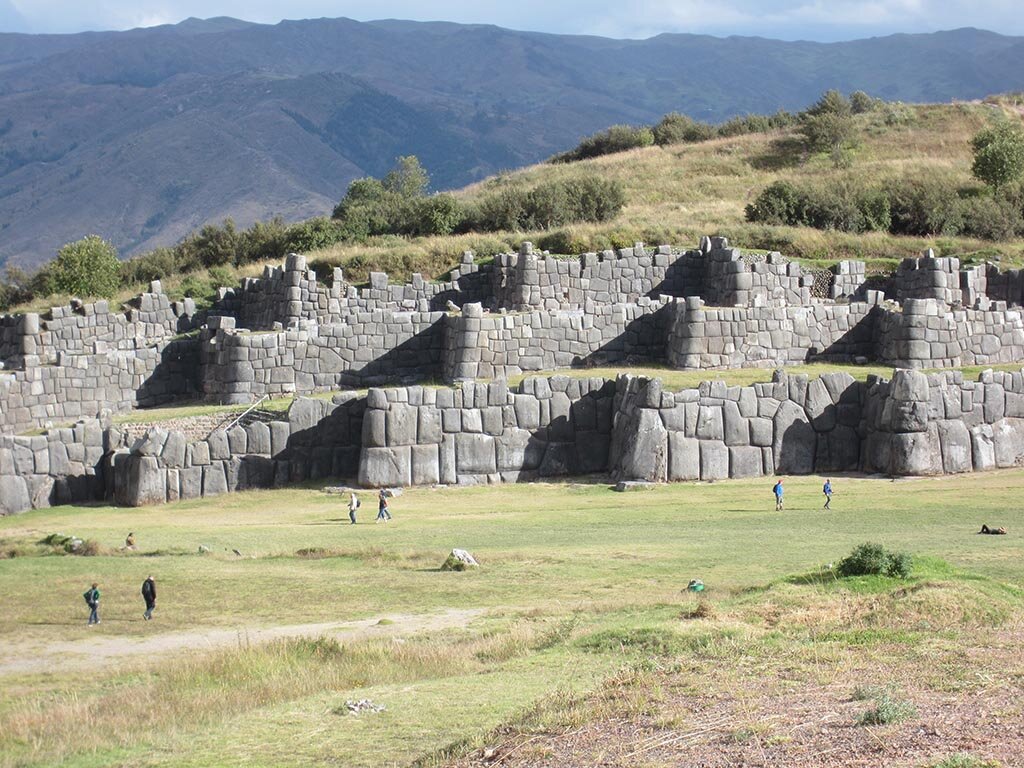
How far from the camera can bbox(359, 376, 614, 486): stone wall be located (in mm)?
34562

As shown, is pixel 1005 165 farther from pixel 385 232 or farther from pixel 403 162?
pixel 403 162

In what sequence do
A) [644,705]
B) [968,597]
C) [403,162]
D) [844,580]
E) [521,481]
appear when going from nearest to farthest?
[644,705] < [968,597] < [844,580] < [521,481] < [403,162]

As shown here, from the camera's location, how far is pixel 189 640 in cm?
2028

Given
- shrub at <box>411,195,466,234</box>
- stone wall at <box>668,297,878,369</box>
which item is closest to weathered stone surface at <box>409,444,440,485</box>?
stone wall at <box>668,297,878,369</box>

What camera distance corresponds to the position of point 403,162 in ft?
367

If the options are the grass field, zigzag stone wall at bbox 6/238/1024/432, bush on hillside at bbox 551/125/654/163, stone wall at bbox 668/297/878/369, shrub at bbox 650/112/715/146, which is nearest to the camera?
the grass field

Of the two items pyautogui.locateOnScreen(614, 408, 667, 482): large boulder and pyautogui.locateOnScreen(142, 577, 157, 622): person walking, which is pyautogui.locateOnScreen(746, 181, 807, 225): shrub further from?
pyautogui.locateOnScreen(142, 577, 157, 622): person walking

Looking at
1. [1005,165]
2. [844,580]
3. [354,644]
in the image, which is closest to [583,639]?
[354,644]

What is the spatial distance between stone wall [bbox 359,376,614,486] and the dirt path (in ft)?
44.1

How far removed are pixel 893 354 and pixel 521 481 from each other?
37.8 feet

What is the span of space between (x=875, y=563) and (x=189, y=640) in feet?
29.6

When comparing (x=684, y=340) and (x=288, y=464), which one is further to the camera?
(x=684, y=340)

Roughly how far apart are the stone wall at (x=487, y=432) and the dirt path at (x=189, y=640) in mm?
13448

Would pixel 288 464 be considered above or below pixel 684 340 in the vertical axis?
below
